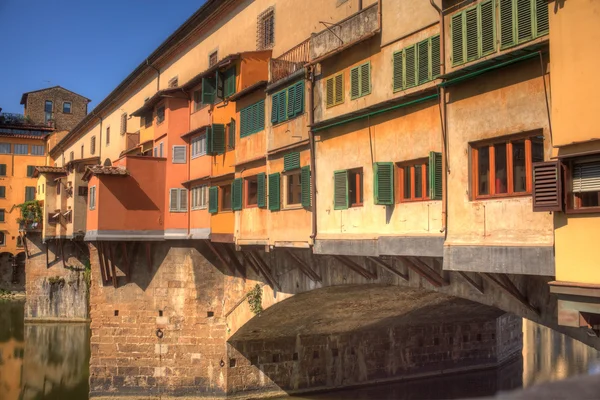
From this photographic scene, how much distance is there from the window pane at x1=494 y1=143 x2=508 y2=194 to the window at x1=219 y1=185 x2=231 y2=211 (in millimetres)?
11633

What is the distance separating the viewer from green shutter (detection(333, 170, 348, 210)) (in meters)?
13.1

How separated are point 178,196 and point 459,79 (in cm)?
1526

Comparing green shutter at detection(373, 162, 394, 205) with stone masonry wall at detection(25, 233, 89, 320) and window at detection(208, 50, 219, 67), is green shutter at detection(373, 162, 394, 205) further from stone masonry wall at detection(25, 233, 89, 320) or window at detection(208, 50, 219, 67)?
stone masonry wall at detection(25, 233, 89, 320)

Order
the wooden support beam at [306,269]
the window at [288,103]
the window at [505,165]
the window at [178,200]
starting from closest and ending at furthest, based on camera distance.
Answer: the window at [505,165] → the window at [288,103] → the wooden support beam at [306,269] → the window at [178,200]

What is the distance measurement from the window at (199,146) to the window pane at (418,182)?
11.5 metres

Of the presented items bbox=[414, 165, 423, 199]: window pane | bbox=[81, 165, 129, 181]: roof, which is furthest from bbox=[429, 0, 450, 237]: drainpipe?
bbox=[81, 165, 129, 181]: roof

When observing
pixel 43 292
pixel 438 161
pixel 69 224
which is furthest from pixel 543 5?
pixel 43 292

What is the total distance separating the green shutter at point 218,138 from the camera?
19.7 meters

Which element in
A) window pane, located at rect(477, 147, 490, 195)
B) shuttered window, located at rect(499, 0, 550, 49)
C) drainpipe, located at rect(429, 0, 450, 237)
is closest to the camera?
shuttered window, located at rect(499, 0, 550, 49)

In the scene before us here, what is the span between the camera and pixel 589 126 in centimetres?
706

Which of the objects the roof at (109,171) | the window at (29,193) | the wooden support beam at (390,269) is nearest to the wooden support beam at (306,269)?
the wooden support beam at (390,269)

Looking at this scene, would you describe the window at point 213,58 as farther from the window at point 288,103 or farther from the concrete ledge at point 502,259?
the concrete ledge at point 502,259

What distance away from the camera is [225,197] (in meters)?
20.0

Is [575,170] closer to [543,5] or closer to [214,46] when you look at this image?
[543,5]
